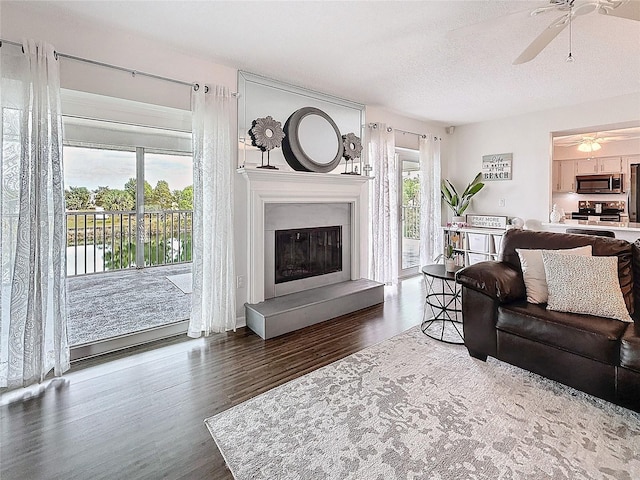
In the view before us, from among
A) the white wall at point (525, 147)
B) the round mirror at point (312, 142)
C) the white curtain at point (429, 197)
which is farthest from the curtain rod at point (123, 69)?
the white wall at point (525, 147)

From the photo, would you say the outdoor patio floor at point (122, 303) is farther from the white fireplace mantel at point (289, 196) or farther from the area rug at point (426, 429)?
the area rug at point (426, 429)

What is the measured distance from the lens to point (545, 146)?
4.98 metres

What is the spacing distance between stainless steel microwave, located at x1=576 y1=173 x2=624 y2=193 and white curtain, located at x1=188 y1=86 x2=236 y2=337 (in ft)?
24.1

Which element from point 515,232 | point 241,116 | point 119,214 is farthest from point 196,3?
point 119,214

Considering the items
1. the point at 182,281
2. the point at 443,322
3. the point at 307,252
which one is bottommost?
the point at 443,322

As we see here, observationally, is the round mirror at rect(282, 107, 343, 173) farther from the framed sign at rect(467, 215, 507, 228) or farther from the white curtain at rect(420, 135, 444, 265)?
the framed sign at rect(467, 215, 507, 228)

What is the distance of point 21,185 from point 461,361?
340cm

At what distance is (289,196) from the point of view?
3.72 meters

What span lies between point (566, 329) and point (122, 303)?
4352mm

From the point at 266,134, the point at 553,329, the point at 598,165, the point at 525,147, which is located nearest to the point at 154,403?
the point at 266,134

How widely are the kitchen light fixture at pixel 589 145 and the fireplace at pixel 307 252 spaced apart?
5779 millimetres

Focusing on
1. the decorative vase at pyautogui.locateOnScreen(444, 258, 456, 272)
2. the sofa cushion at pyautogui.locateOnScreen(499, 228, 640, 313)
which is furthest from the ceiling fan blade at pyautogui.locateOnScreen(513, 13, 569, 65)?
the decorative vase at pyautogui.locateOnScreen(444, 258, 456, 272)

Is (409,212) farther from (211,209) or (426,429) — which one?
(426,429)

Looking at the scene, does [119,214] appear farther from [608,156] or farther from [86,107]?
[608,156]
